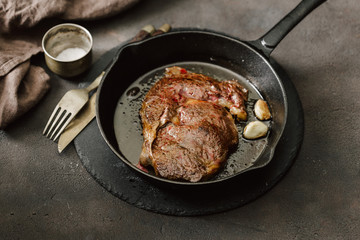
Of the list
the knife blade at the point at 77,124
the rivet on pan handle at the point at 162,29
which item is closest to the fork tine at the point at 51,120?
the knife blade at the point at 77,124

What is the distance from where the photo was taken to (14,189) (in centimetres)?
263

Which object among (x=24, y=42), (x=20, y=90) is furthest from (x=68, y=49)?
(x=20, y=90)

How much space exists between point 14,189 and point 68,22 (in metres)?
1.48

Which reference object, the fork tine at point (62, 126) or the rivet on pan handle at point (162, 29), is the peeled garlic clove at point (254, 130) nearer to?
the rivet on pan handle at point (162, 29)

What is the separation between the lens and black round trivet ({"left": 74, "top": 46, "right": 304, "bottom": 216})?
2.54 metres

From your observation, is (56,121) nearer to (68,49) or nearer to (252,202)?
(68,49)

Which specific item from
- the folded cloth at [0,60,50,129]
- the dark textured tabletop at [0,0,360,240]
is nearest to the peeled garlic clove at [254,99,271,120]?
the dark textured tabletop at [0,0,360,240]

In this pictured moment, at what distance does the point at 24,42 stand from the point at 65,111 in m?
0.72

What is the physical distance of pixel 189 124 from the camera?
260 centimetres

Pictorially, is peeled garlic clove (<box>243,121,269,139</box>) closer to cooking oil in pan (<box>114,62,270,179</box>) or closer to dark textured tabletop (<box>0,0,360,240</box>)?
cooking oil in pan (<box>114,62,270,179</box>)

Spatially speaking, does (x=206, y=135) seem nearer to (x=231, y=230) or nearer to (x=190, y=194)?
(x=190, y=194)

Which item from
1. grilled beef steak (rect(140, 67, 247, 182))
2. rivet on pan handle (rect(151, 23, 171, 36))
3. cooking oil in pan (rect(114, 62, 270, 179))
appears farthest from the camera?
rivet on pan handle (rect(151, 23, 171, 36))

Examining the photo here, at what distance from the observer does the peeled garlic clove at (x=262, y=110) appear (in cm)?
282

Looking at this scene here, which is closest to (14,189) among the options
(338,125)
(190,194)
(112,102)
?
(112,102)
